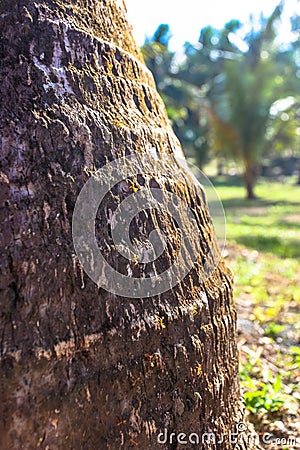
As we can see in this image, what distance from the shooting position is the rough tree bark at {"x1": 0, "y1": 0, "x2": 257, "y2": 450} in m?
1.09

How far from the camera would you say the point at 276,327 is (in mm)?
3635

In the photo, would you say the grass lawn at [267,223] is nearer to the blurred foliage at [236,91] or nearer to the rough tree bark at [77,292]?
the blurred foliage at [236,91]

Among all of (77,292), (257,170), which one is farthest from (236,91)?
(77,292)

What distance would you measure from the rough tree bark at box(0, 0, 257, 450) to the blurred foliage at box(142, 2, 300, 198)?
634 cm

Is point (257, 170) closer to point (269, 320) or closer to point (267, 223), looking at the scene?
point (267, 223)

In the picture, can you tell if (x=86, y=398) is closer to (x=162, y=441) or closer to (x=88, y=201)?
(x=162, y=441)

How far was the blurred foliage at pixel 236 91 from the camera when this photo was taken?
1822cm

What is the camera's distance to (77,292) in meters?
1.17

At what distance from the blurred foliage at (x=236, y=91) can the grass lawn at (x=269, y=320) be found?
367cm

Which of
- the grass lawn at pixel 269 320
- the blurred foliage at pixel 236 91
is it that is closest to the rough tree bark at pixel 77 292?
the grass lawn at pixel 269 320

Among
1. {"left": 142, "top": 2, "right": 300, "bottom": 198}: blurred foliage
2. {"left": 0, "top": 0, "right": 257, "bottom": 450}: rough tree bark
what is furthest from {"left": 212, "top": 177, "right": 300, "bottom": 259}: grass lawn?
{"left": 0, "top": 0, "right": 257, "bottom": 450}: rough tree bark

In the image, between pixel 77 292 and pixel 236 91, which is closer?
pixel 77 292

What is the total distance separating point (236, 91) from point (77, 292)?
18.6 m

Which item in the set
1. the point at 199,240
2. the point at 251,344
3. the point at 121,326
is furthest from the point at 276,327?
the point at 121,326
